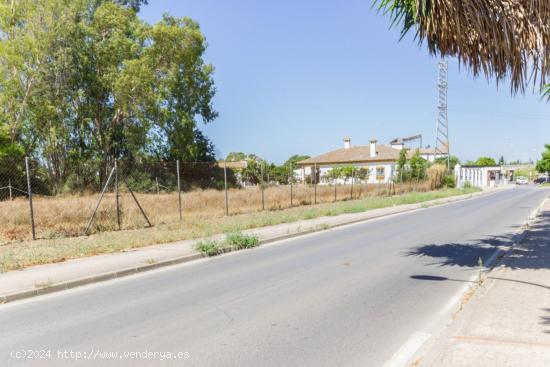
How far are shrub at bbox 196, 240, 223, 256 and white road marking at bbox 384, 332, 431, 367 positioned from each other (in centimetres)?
643

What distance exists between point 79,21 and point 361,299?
106 ft

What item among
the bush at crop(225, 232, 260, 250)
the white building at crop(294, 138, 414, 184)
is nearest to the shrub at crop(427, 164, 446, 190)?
the white building at crop(294, 138, 414, 184)

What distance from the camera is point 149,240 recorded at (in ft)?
40.2

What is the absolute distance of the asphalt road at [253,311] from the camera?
4.53m

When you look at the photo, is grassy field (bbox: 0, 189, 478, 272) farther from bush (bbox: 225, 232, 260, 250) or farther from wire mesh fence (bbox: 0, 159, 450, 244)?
bush (bbox: 225, 232, 260, 250)

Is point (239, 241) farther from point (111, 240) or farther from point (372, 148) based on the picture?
point (372, 148)

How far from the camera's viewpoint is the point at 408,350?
4.49 metres

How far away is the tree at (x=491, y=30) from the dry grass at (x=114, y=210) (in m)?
11.6

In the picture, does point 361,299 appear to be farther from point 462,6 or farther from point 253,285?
point 462,6

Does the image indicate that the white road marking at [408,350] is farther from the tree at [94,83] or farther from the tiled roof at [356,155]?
the tiled roof at [356,155]

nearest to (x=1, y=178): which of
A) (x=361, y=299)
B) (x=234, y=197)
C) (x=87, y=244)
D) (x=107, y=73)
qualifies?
(x=107, y=73)

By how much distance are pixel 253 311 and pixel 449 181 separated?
5064 cm

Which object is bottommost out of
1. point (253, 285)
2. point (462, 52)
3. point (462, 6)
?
point (253, 285)

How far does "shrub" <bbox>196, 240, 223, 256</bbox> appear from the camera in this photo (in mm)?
10536
